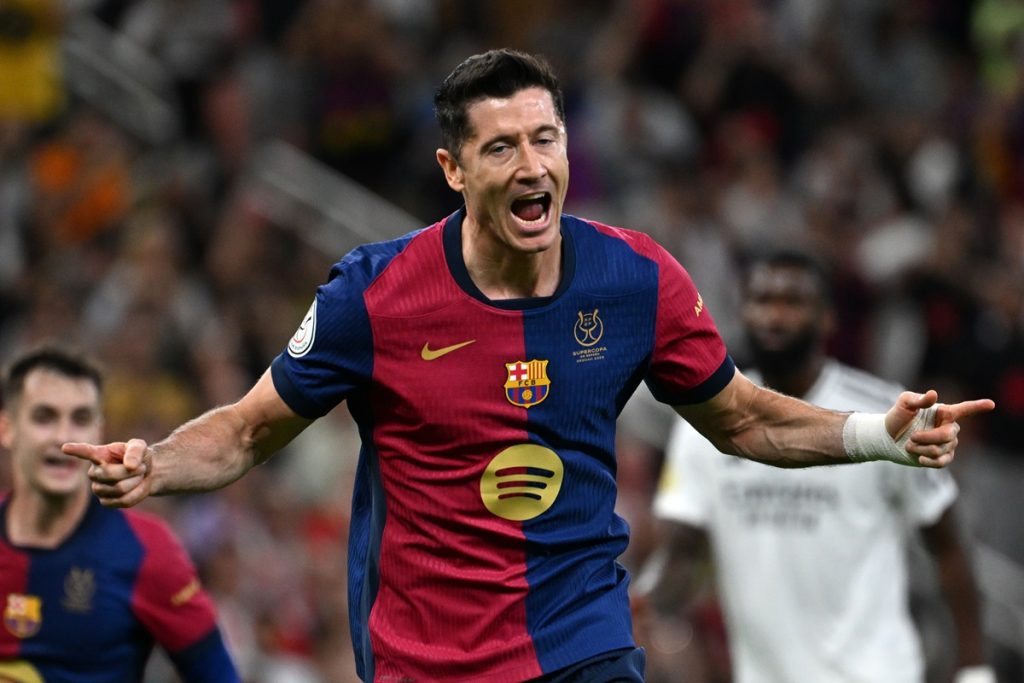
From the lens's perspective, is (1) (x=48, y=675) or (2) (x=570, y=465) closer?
(2) (x=570, y=465)

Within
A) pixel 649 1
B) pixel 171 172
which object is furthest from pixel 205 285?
pixel 649 1

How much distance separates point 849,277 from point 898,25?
251 cm

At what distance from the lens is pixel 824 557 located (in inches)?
279

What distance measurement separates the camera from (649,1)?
13.5m

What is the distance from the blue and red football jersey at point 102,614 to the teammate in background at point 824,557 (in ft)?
6.51

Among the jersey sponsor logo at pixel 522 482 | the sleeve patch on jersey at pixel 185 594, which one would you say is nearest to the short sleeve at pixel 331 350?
the jersey sponsor logo at pixel 522 482

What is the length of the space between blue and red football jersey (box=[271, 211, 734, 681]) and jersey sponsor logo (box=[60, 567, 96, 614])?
1.29m

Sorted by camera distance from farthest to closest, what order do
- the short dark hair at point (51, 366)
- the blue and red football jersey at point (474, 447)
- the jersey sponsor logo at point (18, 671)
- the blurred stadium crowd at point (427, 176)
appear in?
the blurred stadium crowd at point (427, 176) < the short dark hair at point (51, 366) < the jersey sponsor logo at point (18, 671) < the blue and red football jersey at point (474, 447)

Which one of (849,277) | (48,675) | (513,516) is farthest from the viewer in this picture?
(849,277)

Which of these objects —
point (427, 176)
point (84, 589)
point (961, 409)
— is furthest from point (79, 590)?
point (427, 176)

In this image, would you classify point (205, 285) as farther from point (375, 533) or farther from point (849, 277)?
point (375, 533)

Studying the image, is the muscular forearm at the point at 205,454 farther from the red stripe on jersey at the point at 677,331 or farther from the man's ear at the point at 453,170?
the red stripe on jersey at the point at 677,331

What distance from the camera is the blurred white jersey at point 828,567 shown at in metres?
7.04

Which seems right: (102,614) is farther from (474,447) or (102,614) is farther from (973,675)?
(973,675)
